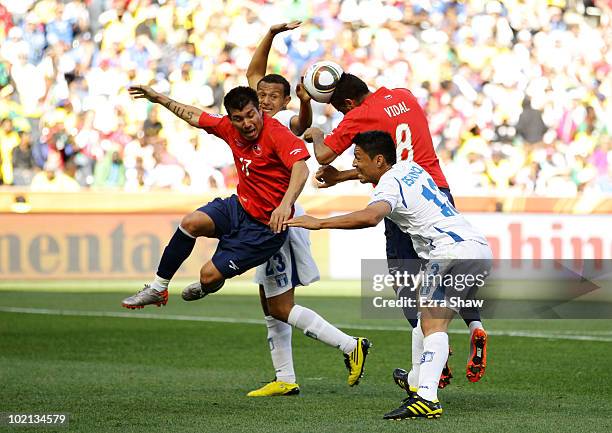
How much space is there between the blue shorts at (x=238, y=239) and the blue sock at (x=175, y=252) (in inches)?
8.2

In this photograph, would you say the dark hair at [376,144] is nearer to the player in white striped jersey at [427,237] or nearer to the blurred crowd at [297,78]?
the player in white striped jersey at [427,237]

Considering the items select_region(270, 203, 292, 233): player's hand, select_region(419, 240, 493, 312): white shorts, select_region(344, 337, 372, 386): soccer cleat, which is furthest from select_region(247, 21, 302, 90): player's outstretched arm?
select_region(419, 240, 493, 312): white shorts

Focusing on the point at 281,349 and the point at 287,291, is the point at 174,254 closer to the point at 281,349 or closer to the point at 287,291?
the point at 287,291

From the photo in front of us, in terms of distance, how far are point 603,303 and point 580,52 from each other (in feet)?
31.1

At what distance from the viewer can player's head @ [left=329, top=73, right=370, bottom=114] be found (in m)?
8.08

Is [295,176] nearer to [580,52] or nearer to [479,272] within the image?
[479,272]

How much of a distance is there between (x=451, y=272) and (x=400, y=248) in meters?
1.02

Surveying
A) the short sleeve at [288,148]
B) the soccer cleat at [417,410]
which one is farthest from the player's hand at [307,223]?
the short sleeve at [288,148]

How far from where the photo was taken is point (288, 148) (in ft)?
25.9

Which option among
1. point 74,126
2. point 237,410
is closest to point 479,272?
point 237,410

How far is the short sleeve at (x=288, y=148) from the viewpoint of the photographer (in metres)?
7.84

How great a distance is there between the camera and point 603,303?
16.9 m

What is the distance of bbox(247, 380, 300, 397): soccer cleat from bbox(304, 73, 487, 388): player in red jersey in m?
0.88

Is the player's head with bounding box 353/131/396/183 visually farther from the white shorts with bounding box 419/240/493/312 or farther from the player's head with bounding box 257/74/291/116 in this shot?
the player's head with bounding box 257/74/291/116
